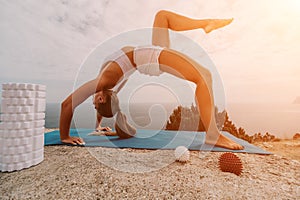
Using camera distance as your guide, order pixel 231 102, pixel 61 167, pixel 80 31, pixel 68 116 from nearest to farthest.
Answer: pixel 61 167 → pixel 68 116 → pixel 231 102 → pixel 80 31

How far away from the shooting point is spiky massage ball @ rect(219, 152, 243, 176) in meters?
0.67

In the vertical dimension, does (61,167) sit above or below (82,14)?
below

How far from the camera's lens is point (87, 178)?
583 millimetres

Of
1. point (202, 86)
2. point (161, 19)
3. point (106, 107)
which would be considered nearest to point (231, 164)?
point (202, 86)

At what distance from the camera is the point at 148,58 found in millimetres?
1069

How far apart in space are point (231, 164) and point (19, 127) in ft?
2.87

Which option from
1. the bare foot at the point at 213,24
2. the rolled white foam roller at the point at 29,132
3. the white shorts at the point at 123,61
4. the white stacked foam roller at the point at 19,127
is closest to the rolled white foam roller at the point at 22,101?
the white stacked foam roller at the point at 19,127

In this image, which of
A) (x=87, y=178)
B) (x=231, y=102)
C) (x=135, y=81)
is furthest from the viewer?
(x=231, y=102)

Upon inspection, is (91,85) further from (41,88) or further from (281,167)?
(281,167)

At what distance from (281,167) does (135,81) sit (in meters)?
1.03

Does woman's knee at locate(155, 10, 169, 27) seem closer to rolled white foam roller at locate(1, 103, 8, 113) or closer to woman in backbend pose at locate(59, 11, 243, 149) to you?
woman in backbend pose at locate(59, 11, 243, 149)

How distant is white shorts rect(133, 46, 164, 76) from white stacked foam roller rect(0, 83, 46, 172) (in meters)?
Answer: 0.61

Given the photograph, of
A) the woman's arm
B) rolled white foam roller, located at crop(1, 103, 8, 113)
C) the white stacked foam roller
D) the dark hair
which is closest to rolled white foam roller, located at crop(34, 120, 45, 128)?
the white stacked foam roller

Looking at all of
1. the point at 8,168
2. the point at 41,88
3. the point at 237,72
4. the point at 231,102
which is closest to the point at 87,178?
the point at 8,168
